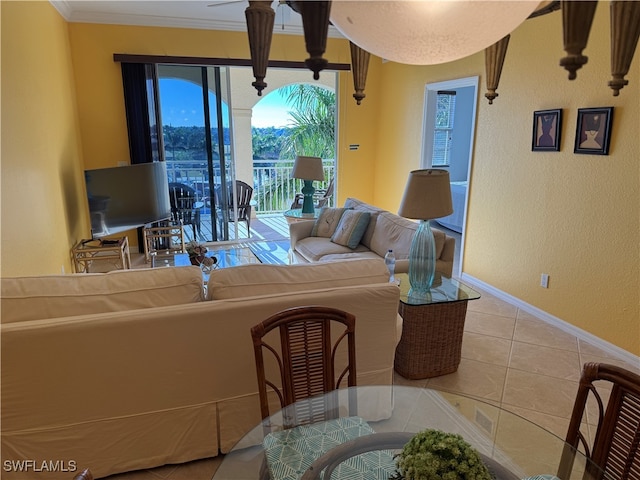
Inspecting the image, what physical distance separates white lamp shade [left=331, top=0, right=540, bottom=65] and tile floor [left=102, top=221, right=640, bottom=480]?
1.96m

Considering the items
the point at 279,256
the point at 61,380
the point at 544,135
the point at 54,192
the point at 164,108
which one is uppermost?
the point at 164,108

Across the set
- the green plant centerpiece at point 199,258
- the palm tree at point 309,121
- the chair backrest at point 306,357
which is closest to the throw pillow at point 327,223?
the green plant centerpiece at point 199,258

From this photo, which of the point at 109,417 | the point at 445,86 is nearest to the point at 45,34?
the point at 109,417

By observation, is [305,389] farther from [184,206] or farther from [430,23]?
[184,206]

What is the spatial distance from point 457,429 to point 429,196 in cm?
145

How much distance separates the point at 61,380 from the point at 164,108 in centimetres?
443

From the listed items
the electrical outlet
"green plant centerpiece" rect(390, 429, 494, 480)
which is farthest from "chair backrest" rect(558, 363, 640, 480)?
the electrical outlet

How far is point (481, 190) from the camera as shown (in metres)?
4.30

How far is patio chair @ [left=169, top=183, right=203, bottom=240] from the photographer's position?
18.7 feet

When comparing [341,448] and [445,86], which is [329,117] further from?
[341,448]

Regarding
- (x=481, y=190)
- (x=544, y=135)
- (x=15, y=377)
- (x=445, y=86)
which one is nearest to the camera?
(x=15, y=377)

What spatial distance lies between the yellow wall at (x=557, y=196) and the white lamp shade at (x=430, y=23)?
2.67m

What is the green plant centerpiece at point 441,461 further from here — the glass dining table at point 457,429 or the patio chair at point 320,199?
the patio chair at point 320,199

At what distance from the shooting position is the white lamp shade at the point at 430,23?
810mm
